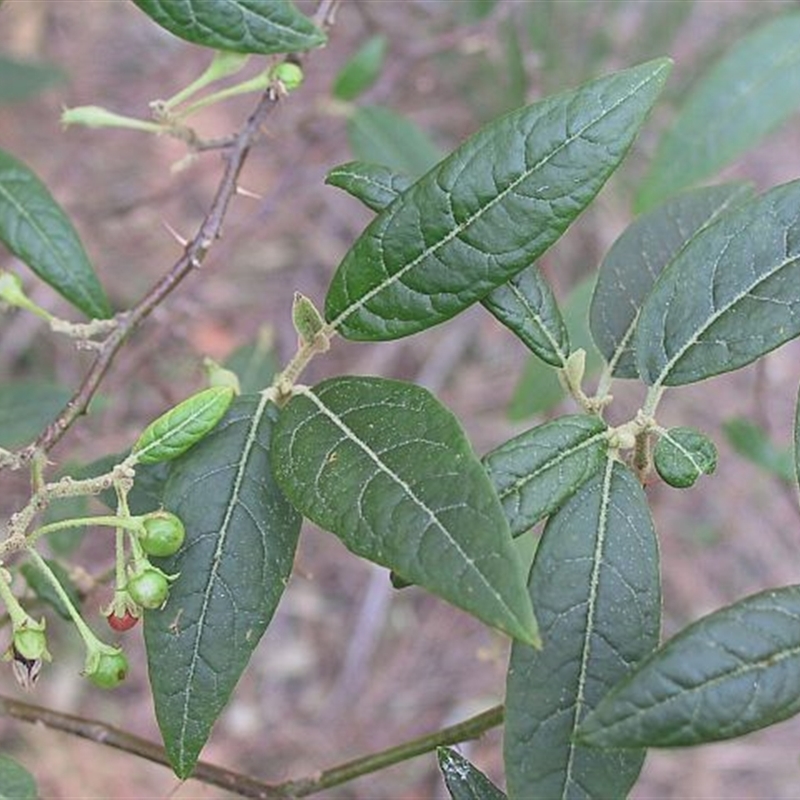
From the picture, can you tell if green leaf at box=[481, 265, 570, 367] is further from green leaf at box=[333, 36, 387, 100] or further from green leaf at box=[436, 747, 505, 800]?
green leaf at box=[333, 36, 387, 100]

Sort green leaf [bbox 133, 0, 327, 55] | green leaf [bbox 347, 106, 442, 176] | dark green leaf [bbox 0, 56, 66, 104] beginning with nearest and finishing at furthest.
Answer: green leaf [bbox 133, 0, 327, 55]
green leaf [bbox 347, 106, 442, 176]
dark green leaf [bbox 0, 56, 66, 104]

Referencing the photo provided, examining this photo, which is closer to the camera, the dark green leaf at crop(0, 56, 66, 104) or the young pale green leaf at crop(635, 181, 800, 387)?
the young pale green leaf at crop(635, 181, 800, 387)

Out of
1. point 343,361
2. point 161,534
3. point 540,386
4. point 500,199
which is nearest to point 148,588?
point 161,534

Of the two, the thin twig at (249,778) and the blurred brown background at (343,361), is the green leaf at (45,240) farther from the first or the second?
the blurred brown background at (343,361)

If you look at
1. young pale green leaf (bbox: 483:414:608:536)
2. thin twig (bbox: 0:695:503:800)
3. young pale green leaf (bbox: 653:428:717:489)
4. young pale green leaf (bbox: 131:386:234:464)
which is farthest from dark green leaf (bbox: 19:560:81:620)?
young pale green leaf (bbox: 653:428:717:489)

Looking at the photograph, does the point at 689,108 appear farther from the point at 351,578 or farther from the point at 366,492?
the point at 351,578

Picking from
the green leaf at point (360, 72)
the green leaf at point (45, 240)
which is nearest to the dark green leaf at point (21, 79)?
the green leaf at point (360, 72)
